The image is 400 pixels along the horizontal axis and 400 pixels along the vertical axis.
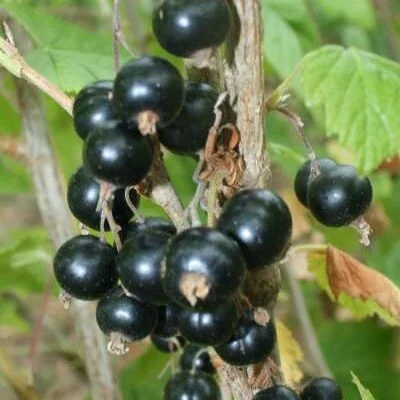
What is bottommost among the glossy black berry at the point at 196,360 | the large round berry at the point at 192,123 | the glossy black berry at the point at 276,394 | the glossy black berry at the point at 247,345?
the glossy black berry at the point at 196,360

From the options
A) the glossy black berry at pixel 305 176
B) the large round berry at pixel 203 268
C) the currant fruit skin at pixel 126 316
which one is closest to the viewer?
the large round berry at pixel 203 268

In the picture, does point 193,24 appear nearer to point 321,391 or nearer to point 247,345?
point 247,345

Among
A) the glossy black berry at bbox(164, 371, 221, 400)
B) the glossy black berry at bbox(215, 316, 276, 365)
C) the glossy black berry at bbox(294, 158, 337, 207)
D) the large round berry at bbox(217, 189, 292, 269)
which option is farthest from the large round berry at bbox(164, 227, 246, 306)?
the glossy black berry at bbox(164, 371, 221, 400)

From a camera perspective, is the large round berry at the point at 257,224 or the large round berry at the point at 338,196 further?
the large round berry at the point at 338,196

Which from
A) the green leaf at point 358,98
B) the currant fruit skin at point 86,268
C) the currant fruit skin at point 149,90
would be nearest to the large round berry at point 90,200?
the currant fruit skin at point 86,268

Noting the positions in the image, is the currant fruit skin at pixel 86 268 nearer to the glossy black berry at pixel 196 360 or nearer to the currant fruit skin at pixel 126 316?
the currant fruit skin at pixel 126 316

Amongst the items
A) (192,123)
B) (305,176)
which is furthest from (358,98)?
(192,123)
